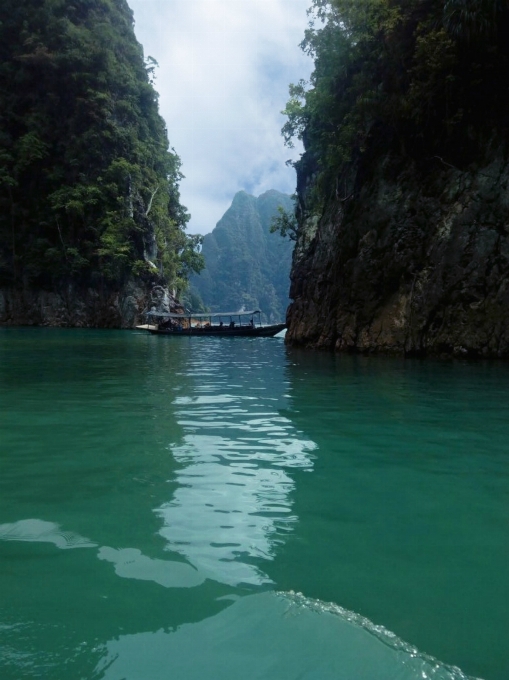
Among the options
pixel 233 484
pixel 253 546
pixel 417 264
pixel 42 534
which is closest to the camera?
pixel 253 546

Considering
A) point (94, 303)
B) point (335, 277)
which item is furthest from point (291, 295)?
point (94, 303)

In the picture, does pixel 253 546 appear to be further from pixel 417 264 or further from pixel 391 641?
pixel 417 264

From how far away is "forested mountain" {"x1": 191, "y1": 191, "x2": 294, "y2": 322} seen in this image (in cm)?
17100

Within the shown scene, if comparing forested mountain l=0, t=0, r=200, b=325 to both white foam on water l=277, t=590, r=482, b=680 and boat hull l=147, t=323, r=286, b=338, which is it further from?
white foam on water l=277, t=590, r=482, b=680

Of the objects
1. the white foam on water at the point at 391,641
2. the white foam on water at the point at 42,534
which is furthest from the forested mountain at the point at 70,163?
the white foam on water at the point at 391,641

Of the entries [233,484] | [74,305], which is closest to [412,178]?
[233,484]

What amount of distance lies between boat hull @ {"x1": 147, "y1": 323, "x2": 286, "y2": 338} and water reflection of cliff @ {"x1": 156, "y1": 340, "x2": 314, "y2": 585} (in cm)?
2415

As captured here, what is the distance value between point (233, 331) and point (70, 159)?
1059 inches

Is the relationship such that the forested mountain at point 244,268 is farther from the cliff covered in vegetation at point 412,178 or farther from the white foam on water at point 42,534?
the white foam on water at point 42,534

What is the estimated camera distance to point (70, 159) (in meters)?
46.5

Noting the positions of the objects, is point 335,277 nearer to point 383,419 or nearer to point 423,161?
point 423,161

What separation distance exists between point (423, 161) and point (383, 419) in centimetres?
1338

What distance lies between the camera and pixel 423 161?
17.0m

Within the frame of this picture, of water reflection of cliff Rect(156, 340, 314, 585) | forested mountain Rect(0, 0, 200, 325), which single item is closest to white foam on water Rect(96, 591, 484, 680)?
water reflection of cliff Rect(156, 340, 314, 585)
